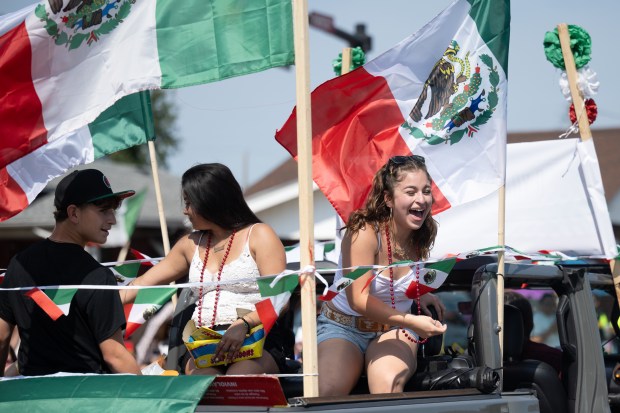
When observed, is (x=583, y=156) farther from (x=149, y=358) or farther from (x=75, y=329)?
(x=149, y=358)

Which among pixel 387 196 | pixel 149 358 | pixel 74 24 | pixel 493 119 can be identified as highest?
pixel 74 24

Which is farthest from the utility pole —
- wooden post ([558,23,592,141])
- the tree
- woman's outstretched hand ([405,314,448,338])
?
the tree

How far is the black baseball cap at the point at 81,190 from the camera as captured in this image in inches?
181

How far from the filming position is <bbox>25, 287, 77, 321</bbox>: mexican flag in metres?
4.21

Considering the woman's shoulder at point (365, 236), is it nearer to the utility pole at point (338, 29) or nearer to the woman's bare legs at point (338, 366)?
the woman's bare legs at point (338, 366)

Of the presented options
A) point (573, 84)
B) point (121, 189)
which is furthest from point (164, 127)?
point (573, 84)

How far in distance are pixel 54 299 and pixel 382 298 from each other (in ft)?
5.22

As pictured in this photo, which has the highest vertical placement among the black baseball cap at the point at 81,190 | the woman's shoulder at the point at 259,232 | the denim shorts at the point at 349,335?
the black baseball cap at the point at 81,190

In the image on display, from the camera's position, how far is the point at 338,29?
17344mm

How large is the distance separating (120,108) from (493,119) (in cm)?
228

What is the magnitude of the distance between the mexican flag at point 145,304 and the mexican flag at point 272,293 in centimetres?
86

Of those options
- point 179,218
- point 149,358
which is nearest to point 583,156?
point 149,358

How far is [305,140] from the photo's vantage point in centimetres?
413

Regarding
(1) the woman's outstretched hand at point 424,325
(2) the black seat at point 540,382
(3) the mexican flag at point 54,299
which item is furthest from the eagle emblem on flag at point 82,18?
(2) the black seat at point 540,382
